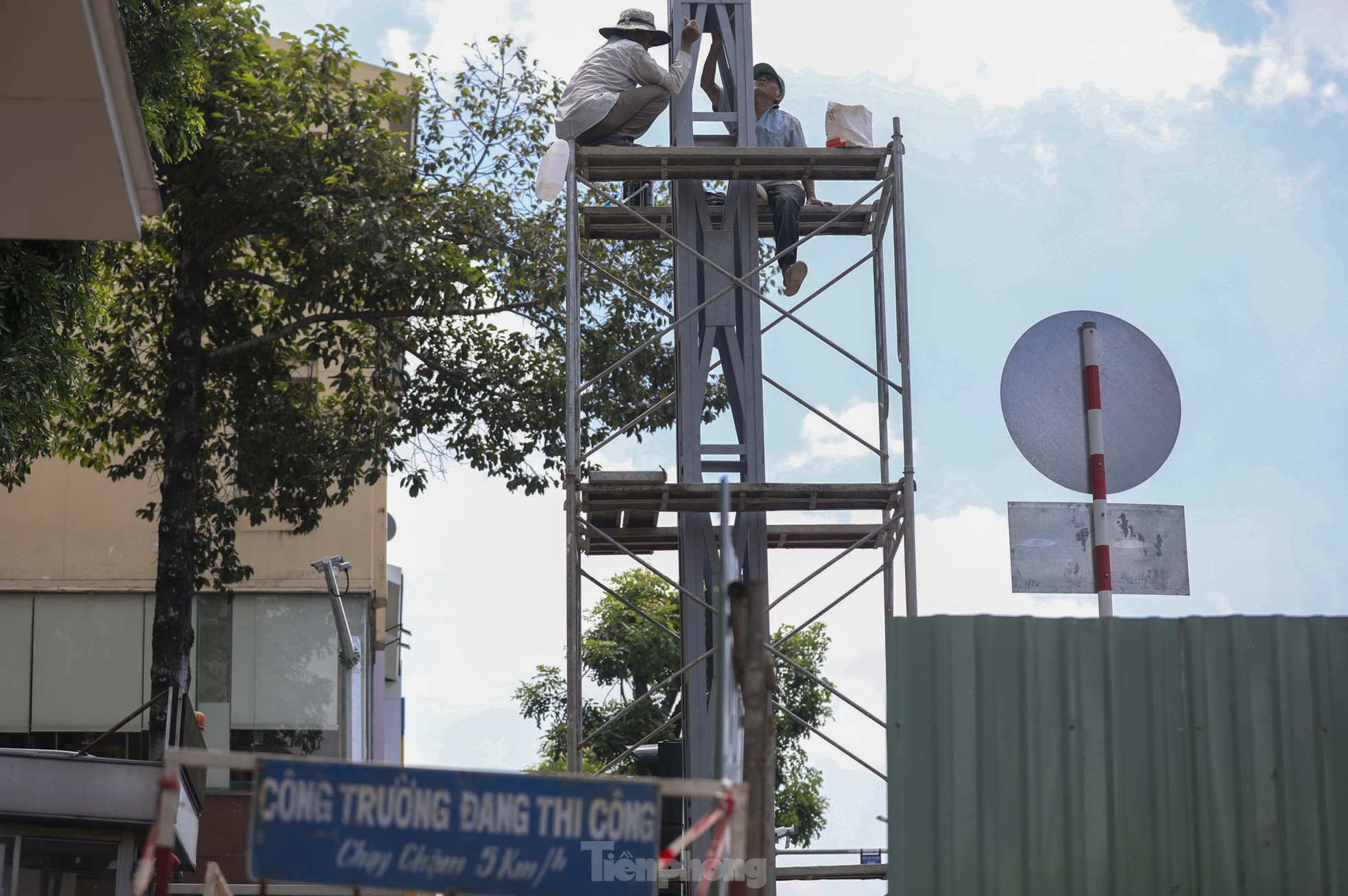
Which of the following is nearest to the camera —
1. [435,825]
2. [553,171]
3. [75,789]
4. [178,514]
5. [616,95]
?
[435,825]

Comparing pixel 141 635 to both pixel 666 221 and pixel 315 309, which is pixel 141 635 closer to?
pixel 315 309

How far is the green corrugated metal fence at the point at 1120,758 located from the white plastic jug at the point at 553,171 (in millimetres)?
5451

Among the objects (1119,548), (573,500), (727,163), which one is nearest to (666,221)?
(727,163)

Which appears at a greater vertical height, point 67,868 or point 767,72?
point 767,72

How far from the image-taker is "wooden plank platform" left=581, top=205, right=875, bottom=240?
11922mm

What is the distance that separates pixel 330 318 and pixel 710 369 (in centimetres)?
726

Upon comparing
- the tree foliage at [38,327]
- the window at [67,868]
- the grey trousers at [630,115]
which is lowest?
the window at [67,868]

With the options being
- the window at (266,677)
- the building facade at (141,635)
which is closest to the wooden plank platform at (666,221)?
the building facade at (141,635)

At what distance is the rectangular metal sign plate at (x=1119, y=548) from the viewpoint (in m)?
6.36

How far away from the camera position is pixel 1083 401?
6602mm

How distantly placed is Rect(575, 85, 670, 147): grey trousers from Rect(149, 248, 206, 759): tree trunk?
284 inches

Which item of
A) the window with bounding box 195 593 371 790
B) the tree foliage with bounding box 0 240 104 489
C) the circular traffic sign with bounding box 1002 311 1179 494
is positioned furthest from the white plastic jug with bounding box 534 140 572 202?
the window with bounding box 195 593 371 790

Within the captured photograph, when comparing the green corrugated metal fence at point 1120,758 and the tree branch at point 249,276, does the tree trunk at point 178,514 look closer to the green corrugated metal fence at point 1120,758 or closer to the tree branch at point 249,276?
the tree branch at point 249,276

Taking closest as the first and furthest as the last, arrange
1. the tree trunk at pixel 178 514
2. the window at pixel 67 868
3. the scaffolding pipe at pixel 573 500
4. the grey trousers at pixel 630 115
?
1. the scaffolding pipe at pixel 573 500
2. the grey trousers at pixel 630 115
3. the window at pixel 67 868
4. the tree trunk at pixel 178 514
